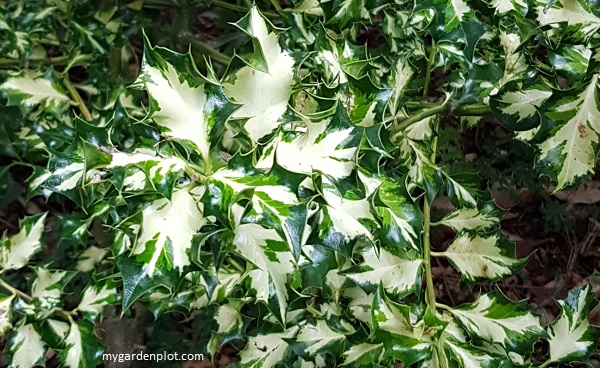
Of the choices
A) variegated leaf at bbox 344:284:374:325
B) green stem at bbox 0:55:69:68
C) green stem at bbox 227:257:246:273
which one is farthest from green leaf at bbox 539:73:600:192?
green stem at bbox 0:55:69:68

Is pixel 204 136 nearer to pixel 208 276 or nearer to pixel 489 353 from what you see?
pixel 208 276

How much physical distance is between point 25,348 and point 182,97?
0.73 metres

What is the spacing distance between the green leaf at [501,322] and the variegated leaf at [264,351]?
0.29 meters

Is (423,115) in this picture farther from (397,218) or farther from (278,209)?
(278,209)

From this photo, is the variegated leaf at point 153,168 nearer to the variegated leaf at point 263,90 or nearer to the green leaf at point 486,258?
the variegated leaf at point 263,90

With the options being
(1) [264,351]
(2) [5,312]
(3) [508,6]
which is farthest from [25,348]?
(3) [508,6]

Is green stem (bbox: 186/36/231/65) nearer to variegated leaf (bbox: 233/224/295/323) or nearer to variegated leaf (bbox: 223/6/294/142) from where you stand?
variegated leaf (bbox: 223/6/294/142)

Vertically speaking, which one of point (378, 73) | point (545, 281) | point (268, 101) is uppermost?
point (268, 101)

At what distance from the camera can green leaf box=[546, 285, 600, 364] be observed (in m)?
0.98

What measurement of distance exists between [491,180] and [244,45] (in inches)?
30.5

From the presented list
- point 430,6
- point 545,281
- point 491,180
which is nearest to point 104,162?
point 430,6

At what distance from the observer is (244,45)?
1.60 meters

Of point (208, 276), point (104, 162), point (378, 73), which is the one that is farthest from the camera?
point (378, 73)

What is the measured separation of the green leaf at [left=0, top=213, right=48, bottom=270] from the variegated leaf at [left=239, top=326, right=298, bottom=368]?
482mm
